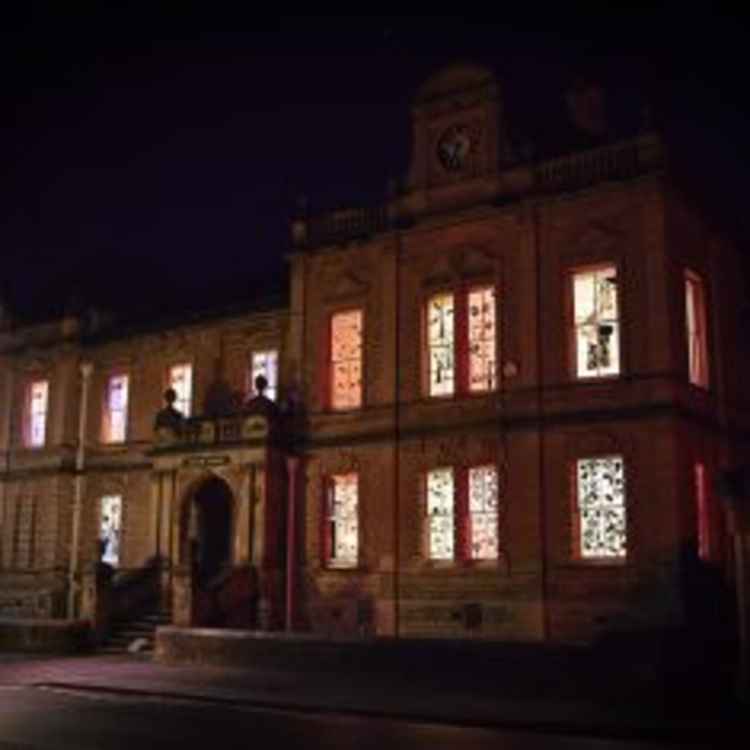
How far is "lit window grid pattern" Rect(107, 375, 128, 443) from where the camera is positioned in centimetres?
4034

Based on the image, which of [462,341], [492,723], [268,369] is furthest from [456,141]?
[492,723]

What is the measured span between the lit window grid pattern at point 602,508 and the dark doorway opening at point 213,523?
41.6 feet

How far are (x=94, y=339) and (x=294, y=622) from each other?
15.4 meters

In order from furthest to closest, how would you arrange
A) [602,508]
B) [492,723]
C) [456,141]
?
[456,141]
[602,508]
[492,723]

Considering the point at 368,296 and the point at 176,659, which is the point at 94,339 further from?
the point at 176,659

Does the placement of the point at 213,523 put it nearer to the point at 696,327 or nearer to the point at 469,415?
the point at 469,415

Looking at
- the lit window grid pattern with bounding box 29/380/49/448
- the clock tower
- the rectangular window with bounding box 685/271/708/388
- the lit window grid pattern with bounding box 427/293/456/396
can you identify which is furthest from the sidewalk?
the lit window grid pattern with bounding box 29/380/49/448

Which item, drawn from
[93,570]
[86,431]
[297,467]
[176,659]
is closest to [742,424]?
[297,467]

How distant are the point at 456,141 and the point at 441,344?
579 cm

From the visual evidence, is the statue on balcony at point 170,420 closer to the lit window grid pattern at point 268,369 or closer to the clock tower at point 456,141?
the lit window grid pattern at point 268,369

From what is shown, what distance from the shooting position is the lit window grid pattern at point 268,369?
35.5 meters

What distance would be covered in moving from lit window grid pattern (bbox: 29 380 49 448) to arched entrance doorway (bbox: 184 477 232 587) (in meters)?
9.92

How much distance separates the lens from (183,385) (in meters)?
38.3

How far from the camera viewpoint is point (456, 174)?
30781 millimetres
